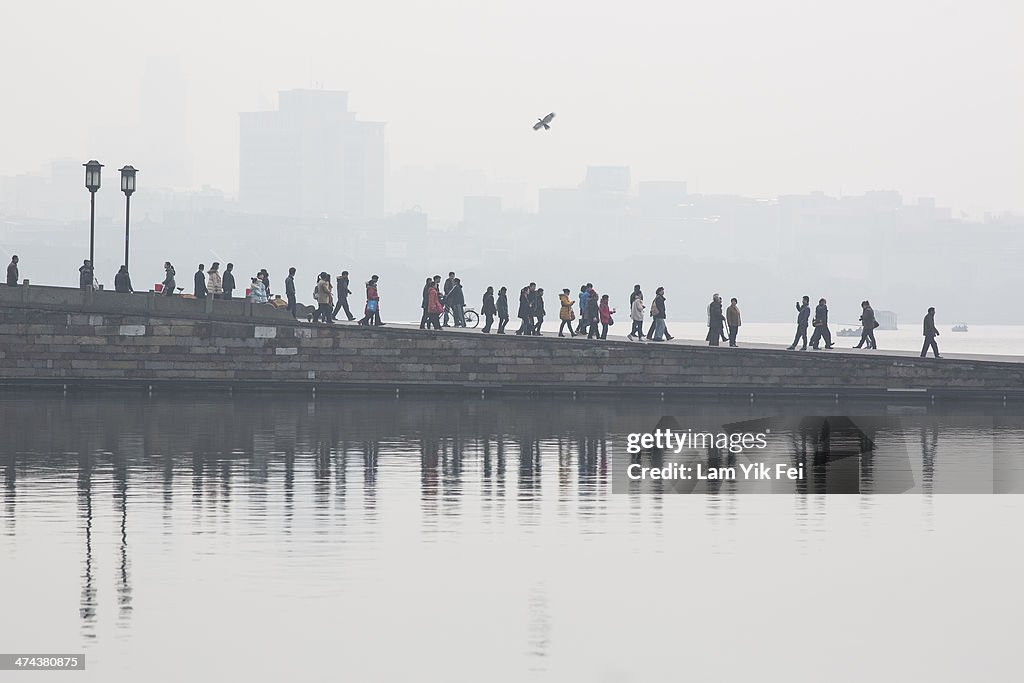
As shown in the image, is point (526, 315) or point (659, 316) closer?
point (526, 315)

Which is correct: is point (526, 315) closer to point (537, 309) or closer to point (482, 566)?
point (537, 309)

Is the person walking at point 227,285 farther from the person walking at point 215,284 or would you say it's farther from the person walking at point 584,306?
the person walking at point 584,306

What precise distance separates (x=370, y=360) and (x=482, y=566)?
2508 centimetres

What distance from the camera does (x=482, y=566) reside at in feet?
47.7

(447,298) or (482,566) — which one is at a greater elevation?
(447,298)

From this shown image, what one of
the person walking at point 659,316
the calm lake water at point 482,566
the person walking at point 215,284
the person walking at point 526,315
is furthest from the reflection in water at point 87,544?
the person walking at point 659,316

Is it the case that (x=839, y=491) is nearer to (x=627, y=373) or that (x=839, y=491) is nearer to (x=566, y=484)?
(x=566, y=484)

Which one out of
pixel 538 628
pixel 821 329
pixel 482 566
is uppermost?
pixel 821 329

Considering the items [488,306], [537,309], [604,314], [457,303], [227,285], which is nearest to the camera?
[227,285]

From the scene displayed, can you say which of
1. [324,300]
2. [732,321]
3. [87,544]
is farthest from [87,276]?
[87,544]

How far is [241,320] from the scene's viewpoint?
3947 centimetres

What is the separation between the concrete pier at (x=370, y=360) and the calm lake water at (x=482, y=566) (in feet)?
44.5

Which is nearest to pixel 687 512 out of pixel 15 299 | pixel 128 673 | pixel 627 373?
pixel 128 673

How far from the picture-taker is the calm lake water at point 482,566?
11250 mm
